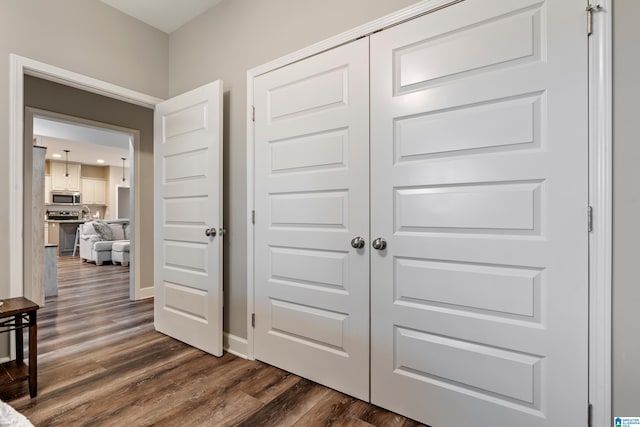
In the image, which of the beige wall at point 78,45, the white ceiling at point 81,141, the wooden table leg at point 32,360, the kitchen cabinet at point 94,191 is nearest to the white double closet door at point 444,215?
the wooden table leg at point 32,360

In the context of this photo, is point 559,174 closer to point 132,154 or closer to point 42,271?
point 132,154

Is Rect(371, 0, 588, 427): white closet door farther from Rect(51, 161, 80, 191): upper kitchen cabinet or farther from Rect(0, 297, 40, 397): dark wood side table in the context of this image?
Rect(51, 161, 80, 191): upper kitchen cabinet

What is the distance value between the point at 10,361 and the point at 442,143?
315 cm

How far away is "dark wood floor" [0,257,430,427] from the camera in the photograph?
5.49 feet

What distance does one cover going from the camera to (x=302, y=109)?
2.05m

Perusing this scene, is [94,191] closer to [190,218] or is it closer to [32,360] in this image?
[190,218]

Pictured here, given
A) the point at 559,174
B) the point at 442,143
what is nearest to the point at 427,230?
the point at 442,143

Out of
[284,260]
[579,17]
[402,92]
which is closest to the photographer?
[579,17]

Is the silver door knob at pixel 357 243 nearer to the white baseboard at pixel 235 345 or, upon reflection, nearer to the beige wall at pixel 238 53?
the beige wall at pixel 238 53

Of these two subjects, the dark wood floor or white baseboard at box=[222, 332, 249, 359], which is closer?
the dark wood floor

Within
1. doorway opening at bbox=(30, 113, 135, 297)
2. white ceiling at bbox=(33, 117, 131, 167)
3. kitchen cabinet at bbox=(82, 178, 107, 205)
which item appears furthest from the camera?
kitchen cabinet at bbox=(82, 178, 107, 205)

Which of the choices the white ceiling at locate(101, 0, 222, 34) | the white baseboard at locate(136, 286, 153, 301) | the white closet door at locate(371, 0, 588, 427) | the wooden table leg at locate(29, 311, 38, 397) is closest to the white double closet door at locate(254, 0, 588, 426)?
the white closet door at locate(371, 0, 588, 427)

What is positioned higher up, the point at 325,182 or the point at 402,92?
the point at 402,92

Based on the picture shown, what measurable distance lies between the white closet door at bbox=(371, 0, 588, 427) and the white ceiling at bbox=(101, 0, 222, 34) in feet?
5.78
